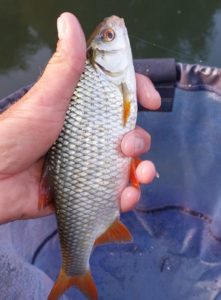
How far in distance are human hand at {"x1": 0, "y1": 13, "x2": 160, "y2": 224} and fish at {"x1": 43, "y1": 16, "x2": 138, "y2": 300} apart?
4 centimetres

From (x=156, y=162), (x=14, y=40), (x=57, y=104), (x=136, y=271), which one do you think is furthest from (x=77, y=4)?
(x=57, y=104)

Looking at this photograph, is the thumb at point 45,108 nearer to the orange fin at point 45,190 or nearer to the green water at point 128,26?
the orange fin at point 45,190

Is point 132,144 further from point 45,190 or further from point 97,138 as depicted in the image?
point 45,190

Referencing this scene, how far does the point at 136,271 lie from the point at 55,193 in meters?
0.73

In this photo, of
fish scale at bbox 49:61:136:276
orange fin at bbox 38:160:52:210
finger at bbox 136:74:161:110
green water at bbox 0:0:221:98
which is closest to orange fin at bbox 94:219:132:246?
fish scale at bbox 49:61:136:276

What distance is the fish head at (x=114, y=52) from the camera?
109 cm

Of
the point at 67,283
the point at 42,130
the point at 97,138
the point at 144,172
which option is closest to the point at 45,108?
the point at 42,130

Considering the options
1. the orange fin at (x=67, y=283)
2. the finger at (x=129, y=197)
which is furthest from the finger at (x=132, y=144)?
the orange fin at (x=67, y=283)

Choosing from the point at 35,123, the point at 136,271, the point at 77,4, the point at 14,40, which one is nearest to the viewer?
the point at 35,123

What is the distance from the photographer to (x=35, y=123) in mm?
1202

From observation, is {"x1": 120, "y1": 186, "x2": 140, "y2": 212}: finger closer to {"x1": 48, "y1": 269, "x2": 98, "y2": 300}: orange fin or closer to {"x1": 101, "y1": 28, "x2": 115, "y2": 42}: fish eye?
{"x1": 48, "y1": 269, "x2": 98, "y2": 300}: orange fin

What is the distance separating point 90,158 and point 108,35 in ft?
0.88

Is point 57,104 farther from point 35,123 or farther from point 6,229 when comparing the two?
point 6,229

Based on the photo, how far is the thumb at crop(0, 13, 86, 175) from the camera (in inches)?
44.2
